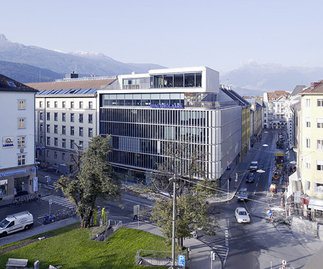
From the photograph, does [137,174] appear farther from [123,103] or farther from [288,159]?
[288,159]

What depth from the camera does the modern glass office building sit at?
2058 inches

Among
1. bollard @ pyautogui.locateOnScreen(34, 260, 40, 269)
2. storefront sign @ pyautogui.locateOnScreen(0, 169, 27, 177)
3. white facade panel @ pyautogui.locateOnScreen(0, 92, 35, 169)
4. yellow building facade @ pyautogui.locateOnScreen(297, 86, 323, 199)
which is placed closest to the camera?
bollard @ pyautogui.locateOnScreen(34, 260, 40, 269)

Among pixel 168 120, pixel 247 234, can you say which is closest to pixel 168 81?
pixel 168 120

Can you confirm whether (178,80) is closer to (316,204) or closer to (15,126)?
(15,126)

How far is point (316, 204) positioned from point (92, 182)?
30608mm

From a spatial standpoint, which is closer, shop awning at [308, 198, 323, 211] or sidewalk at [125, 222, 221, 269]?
sidewalk at [125, 222, 221, 269]

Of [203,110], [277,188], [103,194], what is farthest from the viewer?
[277,188]

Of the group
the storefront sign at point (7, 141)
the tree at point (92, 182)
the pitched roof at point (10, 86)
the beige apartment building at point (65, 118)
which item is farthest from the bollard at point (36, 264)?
the beige apartment building at point (65, 118)

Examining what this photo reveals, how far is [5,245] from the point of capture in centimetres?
3222

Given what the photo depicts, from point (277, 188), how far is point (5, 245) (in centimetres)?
4704

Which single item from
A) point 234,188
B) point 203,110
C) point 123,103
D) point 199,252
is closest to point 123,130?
point 123,103

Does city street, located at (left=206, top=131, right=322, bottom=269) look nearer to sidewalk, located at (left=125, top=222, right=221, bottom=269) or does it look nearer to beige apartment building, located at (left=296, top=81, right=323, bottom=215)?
sidewalk, located at (left=125, top=222, right=221, bottom=269)

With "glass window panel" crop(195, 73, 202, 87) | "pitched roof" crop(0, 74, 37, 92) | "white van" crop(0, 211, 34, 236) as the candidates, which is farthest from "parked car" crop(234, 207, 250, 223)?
"pitched roof" crop(0, 74, 37, 92)

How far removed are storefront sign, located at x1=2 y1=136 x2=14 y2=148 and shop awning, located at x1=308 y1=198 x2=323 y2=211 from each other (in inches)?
1827
